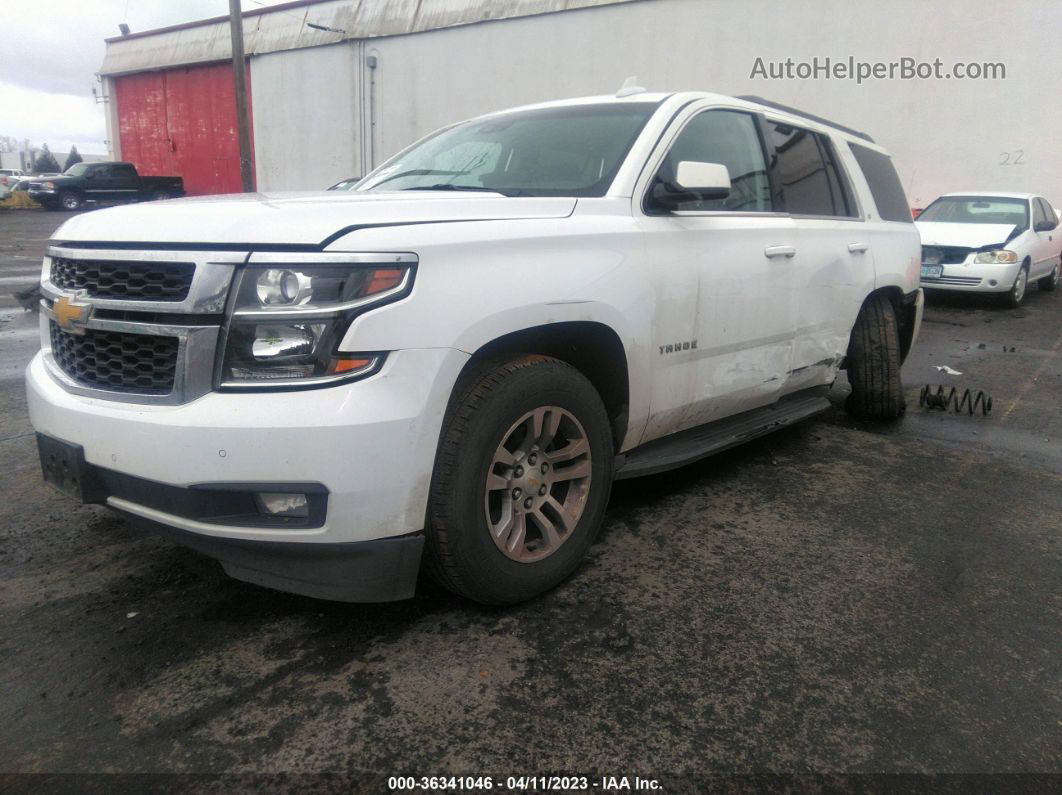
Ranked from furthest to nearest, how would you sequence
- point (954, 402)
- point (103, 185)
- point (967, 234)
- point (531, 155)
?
point (103, 185), point (967, 234), point (954, 402), point (531, 155)

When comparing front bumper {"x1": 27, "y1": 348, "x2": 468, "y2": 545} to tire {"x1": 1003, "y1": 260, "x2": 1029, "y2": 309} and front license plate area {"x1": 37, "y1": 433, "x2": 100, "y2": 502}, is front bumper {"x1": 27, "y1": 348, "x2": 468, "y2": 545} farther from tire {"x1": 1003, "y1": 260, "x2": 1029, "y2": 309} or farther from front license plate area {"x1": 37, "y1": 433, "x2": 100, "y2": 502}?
tire {"x1": 1003, "y1": 260, "x2": 1029, "y2": 309}

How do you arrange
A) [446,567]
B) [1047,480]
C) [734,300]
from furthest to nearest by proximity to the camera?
[1047,480]
[734,300]
[446,567]

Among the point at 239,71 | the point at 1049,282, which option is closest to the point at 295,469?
the point at 1049,282

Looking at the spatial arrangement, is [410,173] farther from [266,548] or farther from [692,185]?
[266,548]

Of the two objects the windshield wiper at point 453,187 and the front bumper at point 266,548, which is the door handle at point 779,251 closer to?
the windshield wiper at point 453,187

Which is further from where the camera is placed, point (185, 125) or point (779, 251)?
point (185, 125)

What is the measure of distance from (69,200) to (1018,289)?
30719 mm

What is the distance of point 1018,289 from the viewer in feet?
36.6

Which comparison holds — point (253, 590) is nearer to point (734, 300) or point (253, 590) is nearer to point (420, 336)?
point (420, 336)

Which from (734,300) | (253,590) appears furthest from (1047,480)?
(253,590)

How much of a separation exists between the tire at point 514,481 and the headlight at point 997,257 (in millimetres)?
10144

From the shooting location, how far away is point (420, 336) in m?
2.18

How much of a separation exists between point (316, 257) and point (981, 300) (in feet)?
40.8

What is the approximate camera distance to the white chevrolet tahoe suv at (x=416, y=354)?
83.0 inches
